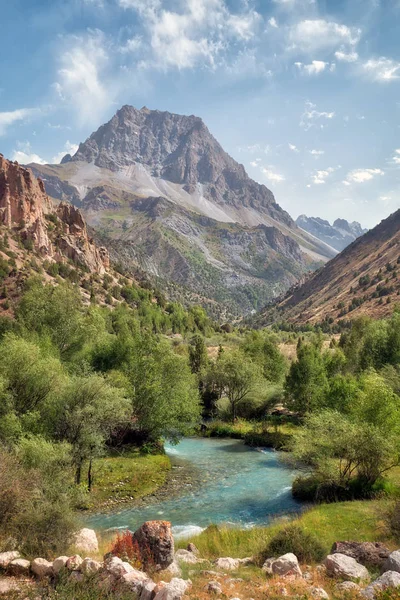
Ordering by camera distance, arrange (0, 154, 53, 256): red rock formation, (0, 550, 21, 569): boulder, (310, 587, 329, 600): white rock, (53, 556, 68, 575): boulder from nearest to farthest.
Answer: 1. (310, 587, 329, 600): white rock
2. (53, 556, 68, 575): boulder
3. (0, 550, 21, 569): boulder
4. (0, 154, 53, 256): red rock formation

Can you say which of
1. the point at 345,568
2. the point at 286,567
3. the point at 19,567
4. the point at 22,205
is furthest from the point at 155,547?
the point at 22,205

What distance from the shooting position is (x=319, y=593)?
527 inches

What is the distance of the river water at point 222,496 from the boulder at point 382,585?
1563 cm

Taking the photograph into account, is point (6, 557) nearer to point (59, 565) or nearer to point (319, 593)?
point (59, 565)

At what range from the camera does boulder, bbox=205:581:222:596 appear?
14.0 meters

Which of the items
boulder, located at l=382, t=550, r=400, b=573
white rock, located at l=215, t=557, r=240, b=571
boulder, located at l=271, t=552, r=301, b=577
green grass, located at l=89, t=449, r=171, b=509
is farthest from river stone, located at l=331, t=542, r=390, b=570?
green grass, located at l=89, t=449, r=171, b=509

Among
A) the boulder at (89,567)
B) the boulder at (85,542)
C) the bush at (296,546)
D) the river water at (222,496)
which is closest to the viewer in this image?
the boulder at (89,567)

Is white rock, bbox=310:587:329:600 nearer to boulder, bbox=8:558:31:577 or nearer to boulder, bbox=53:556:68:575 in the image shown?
boulder, bbox=53:556:68:575

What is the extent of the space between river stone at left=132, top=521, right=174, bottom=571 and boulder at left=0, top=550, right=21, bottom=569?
468 centimetres

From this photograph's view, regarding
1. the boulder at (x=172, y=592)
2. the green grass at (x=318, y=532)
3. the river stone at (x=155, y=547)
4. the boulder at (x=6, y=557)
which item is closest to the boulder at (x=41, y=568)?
the boulder at (x=6, y=557)

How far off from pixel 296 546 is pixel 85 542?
33.5ft

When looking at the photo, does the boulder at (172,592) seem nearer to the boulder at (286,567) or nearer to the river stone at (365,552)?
the boulder at (286,567)

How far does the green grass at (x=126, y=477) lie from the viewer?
108ft

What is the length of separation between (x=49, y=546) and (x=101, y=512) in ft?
46.9
